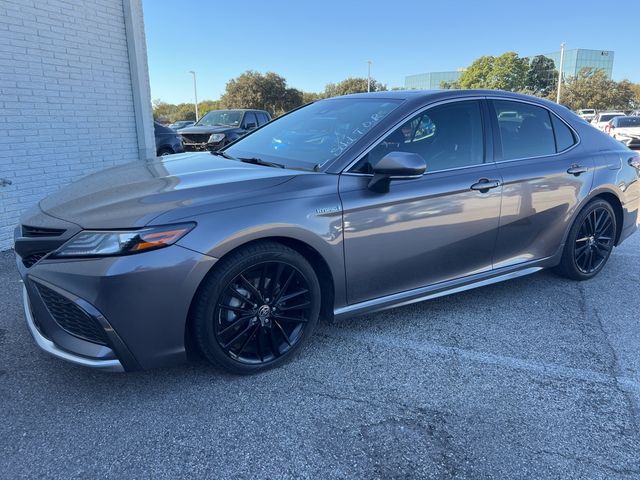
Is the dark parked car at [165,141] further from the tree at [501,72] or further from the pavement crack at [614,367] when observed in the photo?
the tree at [501,72]

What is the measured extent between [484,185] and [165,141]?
29.5 feet

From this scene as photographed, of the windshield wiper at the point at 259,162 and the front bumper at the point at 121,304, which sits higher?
the windshield wiper at the point at 259,162

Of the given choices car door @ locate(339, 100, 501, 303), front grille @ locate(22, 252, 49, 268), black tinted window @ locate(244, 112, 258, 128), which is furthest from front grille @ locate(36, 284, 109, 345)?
black tinted window @ locate(244, 112, 258, 128)

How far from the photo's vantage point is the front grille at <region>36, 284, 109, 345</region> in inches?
87.0

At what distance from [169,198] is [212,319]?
25.8 inches

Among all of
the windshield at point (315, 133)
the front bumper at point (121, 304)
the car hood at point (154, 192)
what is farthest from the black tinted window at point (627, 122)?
the front bumper at point (121, 304)

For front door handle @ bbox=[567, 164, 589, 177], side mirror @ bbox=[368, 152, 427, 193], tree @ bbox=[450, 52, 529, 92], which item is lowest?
front door handle @ bbox=[567, 164, 589, 177]

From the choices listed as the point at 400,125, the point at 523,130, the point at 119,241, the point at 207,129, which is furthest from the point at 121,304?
the point at 207,129

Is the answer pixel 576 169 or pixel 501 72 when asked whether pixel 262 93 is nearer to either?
pixel 501 72

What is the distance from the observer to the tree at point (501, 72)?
59.2 metres

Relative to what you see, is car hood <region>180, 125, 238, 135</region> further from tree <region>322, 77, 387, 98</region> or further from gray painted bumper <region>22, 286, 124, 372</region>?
tree <region>322, 77, 387, 98</region>

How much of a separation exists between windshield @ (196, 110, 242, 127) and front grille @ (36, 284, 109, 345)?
1208cm

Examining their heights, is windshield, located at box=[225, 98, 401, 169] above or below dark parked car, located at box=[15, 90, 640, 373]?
above

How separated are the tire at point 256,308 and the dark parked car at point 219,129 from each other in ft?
32.7
